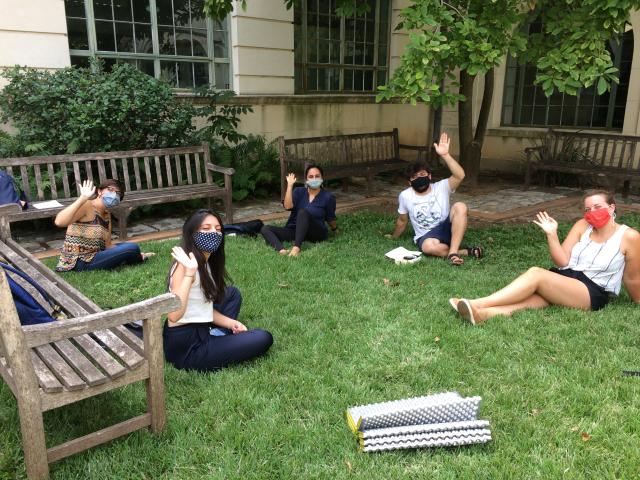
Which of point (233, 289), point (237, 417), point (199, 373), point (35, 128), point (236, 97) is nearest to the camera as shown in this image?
point (237, 417)

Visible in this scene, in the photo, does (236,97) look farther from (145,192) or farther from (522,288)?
(522,288)

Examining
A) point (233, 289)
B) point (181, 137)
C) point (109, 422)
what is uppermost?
point (181, 137)

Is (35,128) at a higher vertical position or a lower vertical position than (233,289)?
higher

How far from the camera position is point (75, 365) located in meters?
2.68

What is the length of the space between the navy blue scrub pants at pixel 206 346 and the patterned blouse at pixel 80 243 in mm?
2289

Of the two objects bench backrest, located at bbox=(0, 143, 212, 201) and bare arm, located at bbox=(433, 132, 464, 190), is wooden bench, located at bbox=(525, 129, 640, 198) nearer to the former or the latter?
bare arm, located at bbox=(433, 132, 464, 190)

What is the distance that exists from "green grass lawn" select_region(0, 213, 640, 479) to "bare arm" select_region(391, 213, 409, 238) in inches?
47.7

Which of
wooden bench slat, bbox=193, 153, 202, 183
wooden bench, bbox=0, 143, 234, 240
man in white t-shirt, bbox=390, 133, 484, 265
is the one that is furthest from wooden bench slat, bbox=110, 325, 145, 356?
wooden bench slat, bbox=193, 153, 202, 183

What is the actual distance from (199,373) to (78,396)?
1.02 m

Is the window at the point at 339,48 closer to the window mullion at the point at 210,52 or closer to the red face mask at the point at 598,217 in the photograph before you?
the window mullion at the point at 210,52

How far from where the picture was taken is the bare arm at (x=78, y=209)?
4.69 m

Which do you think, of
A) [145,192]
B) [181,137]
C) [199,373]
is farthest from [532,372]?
[181,137]

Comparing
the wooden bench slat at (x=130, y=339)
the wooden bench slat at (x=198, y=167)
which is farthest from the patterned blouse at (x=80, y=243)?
the wooden bench slat at (x=130, y=339)

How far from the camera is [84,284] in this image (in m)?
5.07
